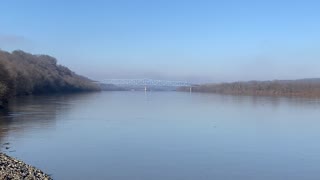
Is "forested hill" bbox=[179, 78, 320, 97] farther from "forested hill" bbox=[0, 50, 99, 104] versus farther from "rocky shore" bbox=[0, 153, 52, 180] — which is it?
"rocky shore" bbox=[0, 153, 52, 180]

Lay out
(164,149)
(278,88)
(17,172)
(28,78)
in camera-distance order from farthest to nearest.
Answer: (278,88), (28,78), (164,149), (17,172)

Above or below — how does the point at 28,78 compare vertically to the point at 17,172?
above

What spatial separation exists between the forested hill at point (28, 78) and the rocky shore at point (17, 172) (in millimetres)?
19604

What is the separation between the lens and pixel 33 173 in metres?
9.26

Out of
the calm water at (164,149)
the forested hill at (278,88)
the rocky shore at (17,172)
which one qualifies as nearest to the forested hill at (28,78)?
the calm water at (164,149)

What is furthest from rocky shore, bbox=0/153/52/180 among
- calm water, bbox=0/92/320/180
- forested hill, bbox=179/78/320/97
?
forested hill, bbox=179/78/320/97

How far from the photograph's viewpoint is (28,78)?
50.3 m

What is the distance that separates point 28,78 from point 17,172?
43196 millimetres

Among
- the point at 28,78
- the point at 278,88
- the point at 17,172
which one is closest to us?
the point at 17,172

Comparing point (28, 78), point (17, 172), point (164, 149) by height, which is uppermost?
point (28, 78)

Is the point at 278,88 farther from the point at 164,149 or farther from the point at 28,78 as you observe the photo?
the point at 164,149

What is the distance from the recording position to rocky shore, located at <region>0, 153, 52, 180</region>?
8.69 metres

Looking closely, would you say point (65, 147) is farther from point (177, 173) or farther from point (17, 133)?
point (177, 173)

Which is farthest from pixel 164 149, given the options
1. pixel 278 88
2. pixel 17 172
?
pixel 278 88
